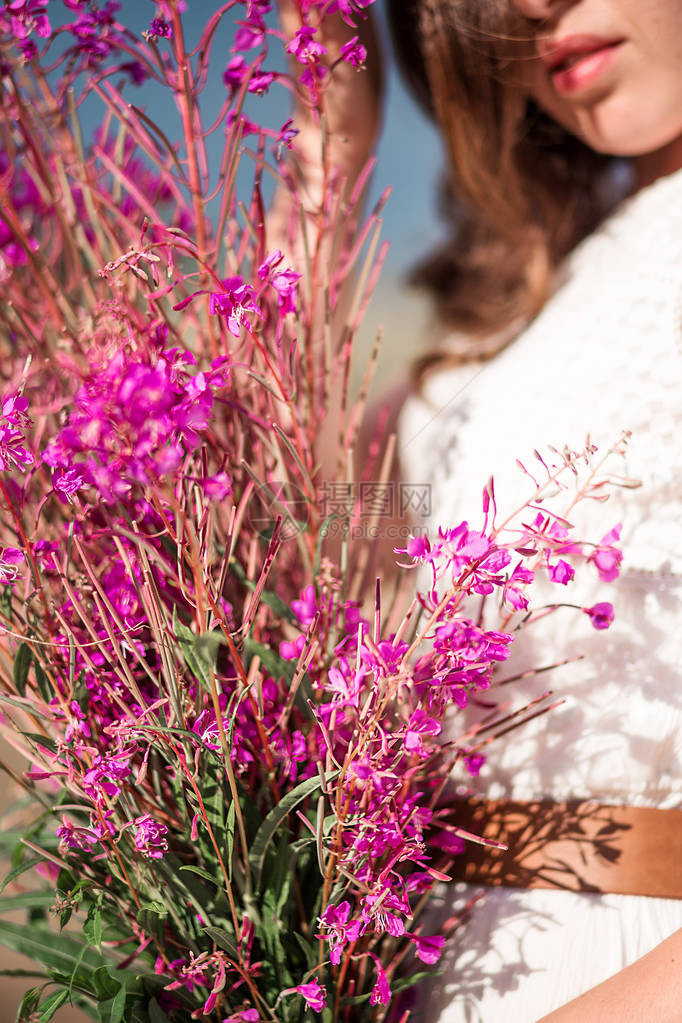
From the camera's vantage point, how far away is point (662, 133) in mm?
493

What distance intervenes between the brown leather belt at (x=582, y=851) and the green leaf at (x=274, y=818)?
13 cm

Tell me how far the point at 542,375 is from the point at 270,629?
0.85 ft

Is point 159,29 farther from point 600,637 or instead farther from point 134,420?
point 600,637

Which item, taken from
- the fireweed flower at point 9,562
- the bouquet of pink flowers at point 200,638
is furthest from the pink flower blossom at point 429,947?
the fireweed flower at point 9,562

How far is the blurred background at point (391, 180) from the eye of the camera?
511mm

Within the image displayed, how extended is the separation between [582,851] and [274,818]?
20cm

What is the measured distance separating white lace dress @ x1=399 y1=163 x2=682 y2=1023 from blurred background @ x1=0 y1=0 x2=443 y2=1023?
6.5 inches

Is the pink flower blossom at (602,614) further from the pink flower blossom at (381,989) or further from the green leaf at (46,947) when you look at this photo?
the green leaf at (46,947)

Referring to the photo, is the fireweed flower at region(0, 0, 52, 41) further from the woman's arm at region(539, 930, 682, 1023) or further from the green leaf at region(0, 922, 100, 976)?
the woman's arm at region(539, 930, 682, 1023)

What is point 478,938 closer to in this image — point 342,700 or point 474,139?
point 342,700

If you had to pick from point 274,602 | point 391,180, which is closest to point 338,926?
point 274,602

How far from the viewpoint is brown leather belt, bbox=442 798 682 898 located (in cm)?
40

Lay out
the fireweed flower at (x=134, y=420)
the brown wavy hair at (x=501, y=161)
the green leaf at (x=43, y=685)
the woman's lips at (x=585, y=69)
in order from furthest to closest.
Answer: the brown wavy hair at (x=501, y=161), the woman's lips at (x=585, y=69), the green leaf at (x=43, y=685), the fireweed flower at (x=134, y=420)

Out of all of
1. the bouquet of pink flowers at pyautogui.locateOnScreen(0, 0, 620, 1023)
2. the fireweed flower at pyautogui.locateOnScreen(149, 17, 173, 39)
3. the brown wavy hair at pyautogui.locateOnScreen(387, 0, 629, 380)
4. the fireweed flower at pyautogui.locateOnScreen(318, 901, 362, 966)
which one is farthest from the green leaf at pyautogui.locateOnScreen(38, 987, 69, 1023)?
the brown wavy hair at pyautogui.locateOnScreen(387, 0, 629, 380)
